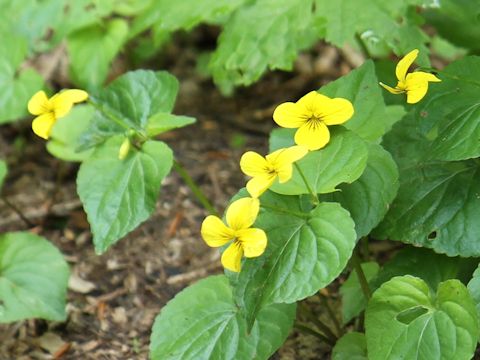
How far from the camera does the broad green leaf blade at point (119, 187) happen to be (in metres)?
2.06

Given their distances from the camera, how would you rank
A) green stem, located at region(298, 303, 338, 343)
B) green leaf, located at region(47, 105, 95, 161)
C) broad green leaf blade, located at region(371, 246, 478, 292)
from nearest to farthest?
broad green leaf blade, located at region(371, 246, 478, 292)
green stem, located at region(298, 303, 338, 343)
green leaf, located at region(47, 105, 95, 161)

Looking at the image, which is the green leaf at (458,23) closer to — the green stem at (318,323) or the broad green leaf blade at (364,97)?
the broad green leaf blade at (364,97)

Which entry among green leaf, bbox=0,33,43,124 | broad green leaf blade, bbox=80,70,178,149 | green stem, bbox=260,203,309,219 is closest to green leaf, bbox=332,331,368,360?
green stem, bbox=260,203,309,219

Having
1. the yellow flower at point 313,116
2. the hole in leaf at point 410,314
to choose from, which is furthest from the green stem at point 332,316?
the yellow flower at point 313,116

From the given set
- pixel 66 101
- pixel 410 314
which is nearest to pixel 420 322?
pixel 410 314

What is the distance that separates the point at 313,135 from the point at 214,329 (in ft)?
1.96

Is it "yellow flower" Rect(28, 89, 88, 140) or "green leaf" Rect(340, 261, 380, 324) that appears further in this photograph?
"green leaf" Rect(340, 261, 380, 324)

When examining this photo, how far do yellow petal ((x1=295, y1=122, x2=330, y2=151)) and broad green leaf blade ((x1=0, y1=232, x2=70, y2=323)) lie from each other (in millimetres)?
1038

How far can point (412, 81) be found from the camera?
6.21 ft

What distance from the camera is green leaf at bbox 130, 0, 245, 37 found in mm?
2932

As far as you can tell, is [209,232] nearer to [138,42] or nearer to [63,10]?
[63,10]

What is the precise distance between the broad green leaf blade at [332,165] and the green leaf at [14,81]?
5.25ft

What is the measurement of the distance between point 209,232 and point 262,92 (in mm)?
2354

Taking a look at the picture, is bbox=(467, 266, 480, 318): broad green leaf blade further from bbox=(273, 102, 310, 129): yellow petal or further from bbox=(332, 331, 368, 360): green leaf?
bbox=(273, 102, 310, 129): yellow petal
